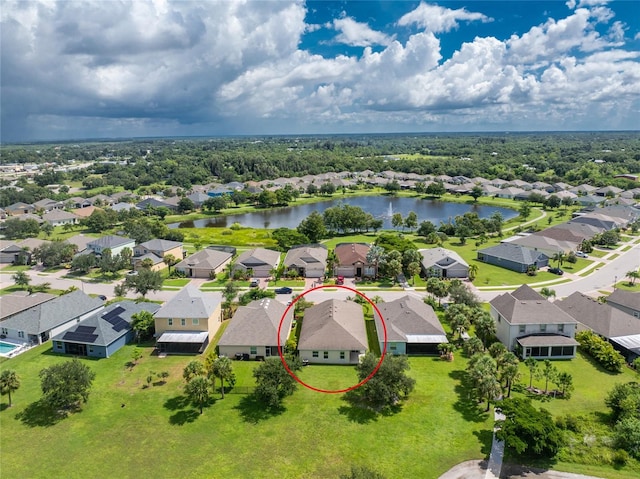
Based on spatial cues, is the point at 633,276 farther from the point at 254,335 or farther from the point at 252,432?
the point at 252,432

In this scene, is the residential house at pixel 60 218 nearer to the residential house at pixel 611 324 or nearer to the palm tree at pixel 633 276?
the residential house at pixel 611 324

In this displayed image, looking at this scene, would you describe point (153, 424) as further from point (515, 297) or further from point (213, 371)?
point (515, 297)

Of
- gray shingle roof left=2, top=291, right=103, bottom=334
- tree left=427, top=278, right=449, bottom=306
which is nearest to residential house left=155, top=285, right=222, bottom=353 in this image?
gray shingle roof left=2, top=291, right=103, bottom=334

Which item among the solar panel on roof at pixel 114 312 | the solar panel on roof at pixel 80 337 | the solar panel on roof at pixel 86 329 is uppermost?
the solar panel on roof at pixel 114 312

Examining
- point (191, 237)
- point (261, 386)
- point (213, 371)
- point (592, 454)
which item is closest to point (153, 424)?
point (213, 371)

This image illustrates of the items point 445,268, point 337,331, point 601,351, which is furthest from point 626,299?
point 337,331

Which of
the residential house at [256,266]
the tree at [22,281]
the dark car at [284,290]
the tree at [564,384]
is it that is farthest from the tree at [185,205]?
the tree at [564,384]
